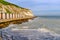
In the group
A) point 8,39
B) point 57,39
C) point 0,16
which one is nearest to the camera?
point 8,39

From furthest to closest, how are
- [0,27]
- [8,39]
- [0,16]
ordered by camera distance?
[0,16] < [0,27] < [8,39]

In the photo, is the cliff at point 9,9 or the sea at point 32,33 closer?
the sea at point 32,33

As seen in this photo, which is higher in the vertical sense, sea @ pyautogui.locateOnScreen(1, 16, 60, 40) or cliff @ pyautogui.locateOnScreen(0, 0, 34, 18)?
cliff @ pyautogui.locateOnScreen(0, 0, 34, 18)

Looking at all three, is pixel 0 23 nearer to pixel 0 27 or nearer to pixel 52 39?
pixel 0 27

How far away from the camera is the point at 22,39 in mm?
23156

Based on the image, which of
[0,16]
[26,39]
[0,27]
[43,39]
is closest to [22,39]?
[26,39]

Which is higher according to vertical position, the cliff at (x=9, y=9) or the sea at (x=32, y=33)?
the cliff at (x=9, y=9)

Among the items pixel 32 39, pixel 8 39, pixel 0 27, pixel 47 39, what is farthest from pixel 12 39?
pixel 0 27

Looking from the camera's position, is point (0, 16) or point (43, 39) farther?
point (0, 16)

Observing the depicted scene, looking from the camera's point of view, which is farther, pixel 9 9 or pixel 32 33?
pixel 9 9

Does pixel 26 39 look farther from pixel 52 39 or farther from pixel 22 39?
pixel 52 39

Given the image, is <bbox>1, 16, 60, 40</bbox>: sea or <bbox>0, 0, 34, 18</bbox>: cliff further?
<bbox>0, 0, 34, 18</bbox>: cliff

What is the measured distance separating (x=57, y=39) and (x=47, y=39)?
117cm

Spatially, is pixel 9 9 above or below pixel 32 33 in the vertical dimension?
above
